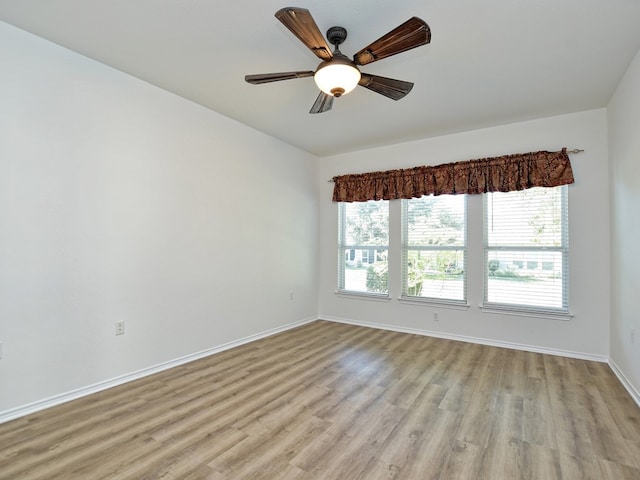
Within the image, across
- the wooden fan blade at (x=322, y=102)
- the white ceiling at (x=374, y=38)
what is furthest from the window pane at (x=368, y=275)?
the wooden fan blade at (x=322, y=102)

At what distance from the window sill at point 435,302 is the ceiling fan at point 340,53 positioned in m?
2.92

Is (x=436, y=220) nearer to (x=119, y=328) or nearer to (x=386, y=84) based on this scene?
(x=386, y=84)

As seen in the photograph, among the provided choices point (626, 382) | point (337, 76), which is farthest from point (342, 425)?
point (626, 382)

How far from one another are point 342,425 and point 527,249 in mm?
3091

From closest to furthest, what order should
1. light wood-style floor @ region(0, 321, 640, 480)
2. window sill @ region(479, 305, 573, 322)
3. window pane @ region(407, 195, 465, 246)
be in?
light wood-style floor @ region(0, 321, 640, 480) → window sill @ region(479, 305, 573, 322) → window pane @ region(407, 195, 465, 246)

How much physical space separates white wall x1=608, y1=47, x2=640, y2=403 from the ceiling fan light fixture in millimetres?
2295

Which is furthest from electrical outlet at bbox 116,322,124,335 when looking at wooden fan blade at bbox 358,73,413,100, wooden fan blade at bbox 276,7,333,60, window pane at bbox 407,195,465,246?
window pane at bbox 407,195,465,246

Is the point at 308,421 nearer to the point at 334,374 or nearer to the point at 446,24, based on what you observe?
the point at 334,374

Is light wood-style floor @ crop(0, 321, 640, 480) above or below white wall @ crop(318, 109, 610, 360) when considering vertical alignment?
below

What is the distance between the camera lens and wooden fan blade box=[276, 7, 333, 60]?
1659mm

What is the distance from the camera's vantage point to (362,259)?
5168mm

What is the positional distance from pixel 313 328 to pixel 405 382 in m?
2.07

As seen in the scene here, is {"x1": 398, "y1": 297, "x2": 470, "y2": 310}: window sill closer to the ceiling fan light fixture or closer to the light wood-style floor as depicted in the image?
the light wood-style floor

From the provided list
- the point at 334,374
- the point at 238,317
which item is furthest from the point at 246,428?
the point at 238,317
